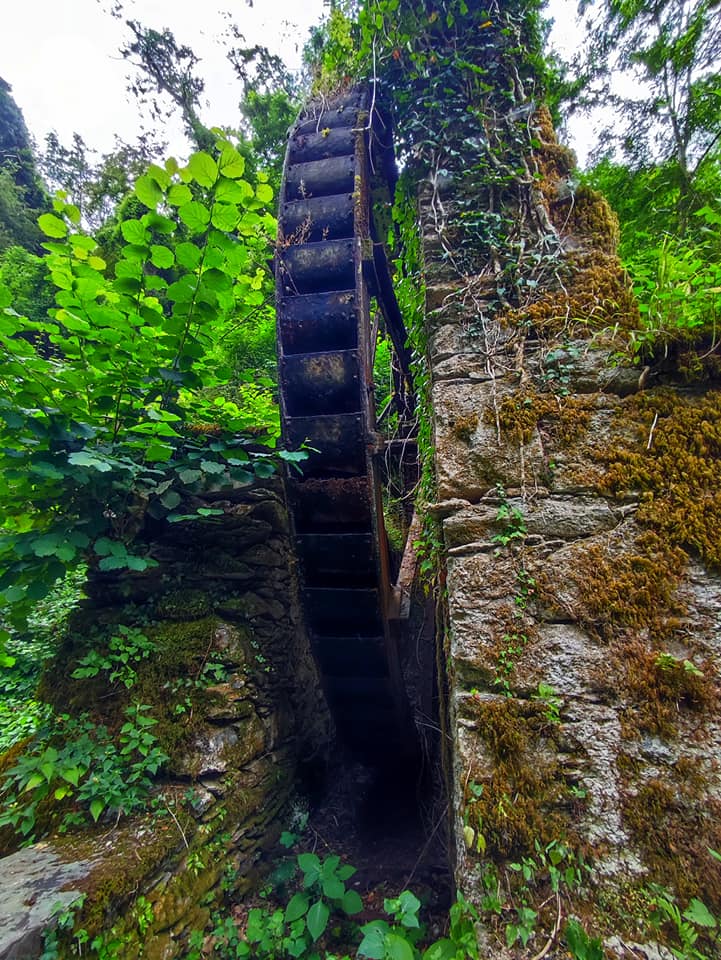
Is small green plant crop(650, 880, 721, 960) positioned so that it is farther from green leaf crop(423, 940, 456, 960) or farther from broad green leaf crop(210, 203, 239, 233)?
broad green leaf crop(210, 203, 239, 233)

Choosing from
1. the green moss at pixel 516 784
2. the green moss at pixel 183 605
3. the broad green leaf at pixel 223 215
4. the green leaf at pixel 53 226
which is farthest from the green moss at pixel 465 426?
the green moss at pixel 183 605

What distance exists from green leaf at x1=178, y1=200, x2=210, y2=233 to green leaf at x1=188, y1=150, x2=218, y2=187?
0.30 feet

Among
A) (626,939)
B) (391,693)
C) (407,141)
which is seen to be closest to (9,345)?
(407,141)

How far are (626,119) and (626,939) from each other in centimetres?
679

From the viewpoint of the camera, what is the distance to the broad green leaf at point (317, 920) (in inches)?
62.9

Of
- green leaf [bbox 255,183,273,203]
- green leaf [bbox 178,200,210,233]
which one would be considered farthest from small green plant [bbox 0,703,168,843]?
green leaf [bbox 255,183,273,203]

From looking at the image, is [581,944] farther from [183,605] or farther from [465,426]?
[183,605]

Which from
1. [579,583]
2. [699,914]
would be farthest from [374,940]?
[579,583]

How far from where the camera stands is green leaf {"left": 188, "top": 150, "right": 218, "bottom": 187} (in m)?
1.49

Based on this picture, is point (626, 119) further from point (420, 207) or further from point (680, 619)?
point (680, 619)

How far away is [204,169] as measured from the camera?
1510 mm

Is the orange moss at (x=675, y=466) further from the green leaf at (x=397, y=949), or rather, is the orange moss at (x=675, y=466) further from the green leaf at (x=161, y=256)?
the green leaf at (x=161, y=256)

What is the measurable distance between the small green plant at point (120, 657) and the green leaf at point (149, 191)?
204cm

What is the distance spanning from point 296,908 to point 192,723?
3.07 ft
